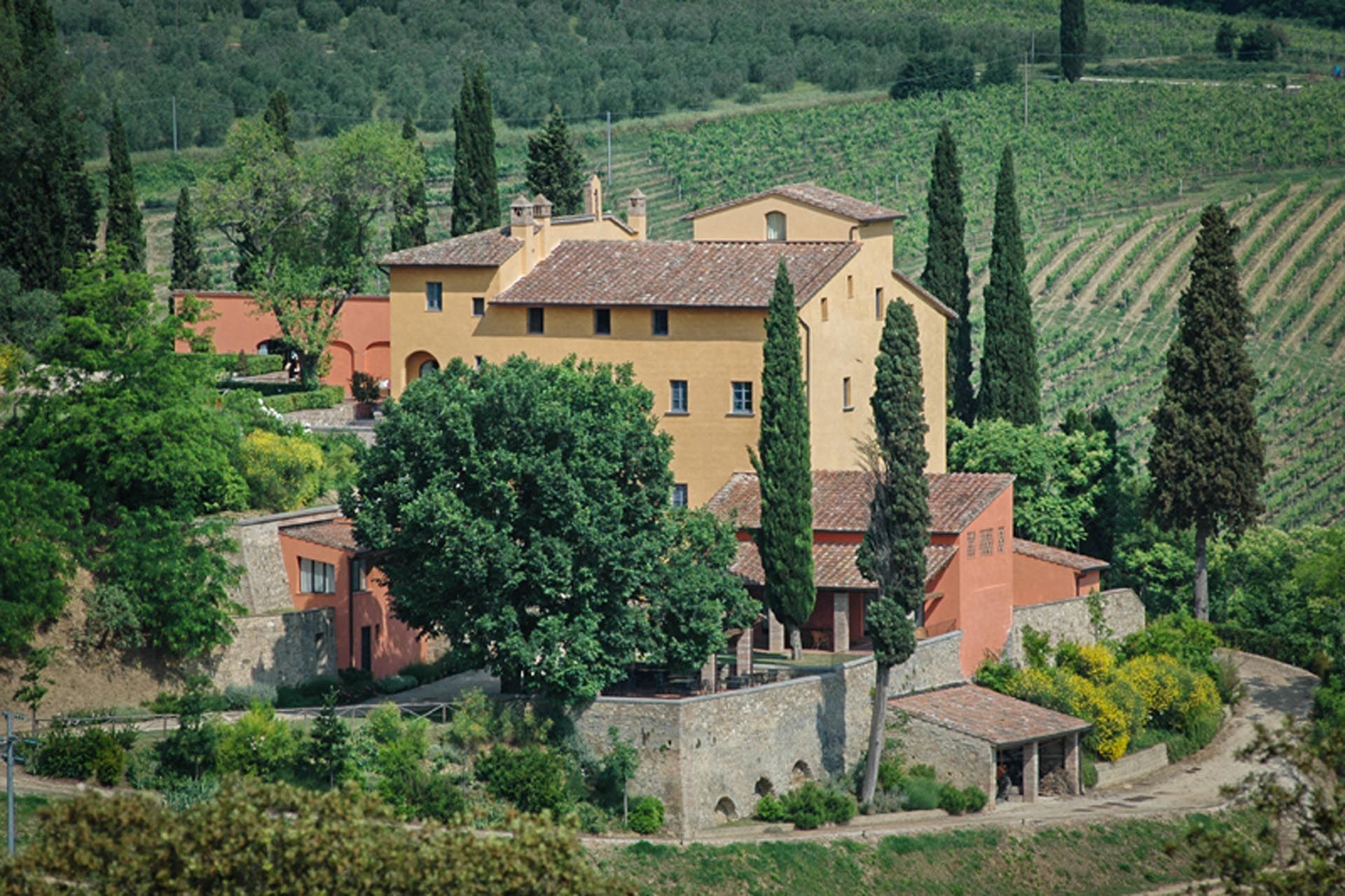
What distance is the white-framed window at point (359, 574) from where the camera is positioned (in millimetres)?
46531

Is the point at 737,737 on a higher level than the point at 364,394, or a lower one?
lower

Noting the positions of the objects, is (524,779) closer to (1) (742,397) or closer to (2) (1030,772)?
(2) (1030,772)

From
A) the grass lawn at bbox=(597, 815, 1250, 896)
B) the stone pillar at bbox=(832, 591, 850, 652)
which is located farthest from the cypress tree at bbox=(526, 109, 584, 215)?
the grass lawn at bbox=(597, 815, 1250, 896)

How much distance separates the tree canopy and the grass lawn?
158 inches

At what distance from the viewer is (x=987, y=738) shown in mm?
45719

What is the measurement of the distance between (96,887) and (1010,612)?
30.2 metres

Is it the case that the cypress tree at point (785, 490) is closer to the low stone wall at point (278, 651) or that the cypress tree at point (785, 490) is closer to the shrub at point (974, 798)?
the shrub at point (974, 798)

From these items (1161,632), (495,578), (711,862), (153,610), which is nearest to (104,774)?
(153,610)

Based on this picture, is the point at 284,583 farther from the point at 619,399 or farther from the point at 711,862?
the point at 711,862

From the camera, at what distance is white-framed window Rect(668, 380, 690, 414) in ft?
173

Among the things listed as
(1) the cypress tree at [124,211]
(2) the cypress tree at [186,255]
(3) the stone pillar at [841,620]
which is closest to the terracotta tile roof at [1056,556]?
(3) the stone pillar at [841,620]

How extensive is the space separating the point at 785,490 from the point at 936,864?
8.87 metres

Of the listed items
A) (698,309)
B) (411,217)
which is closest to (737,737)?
(698,309)

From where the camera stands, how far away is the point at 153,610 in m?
42.9
